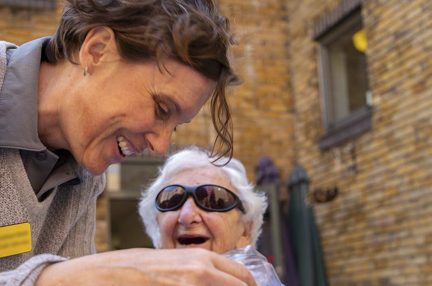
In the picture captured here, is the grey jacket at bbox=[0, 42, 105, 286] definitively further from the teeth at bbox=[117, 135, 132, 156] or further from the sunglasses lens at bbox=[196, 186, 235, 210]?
the sunglasses lens at bbox=[196, 186, 235, 210]

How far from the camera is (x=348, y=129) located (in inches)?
259

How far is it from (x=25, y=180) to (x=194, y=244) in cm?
130

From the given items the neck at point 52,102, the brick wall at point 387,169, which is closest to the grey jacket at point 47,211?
the neck at point 52,102

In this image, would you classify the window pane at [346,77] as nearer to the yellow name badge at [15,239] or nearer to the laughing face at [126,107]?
the laughing face at [126,107]

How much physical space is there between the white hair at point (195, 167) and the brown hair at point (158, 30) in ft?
4.21

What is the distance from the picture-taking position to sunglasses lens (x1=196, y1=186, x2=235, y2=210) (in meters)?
2.54

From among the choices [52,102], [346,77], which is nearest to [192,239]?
[52,102]

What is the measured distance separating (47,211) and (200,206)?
3.75ft

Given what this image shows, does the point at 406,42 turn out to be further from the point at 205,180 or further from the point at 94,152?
the point at 94,152

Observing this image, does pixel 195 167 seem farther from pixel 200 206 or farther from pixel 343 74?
pixel 343 74

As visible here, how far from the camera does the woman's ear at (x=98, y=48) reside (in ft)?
4.37

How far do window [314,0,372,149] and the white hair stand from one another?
3.82m

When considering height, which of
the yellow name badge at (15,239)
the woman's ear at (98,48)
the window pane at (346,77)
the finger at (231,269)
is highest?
the window pane at (346,77)

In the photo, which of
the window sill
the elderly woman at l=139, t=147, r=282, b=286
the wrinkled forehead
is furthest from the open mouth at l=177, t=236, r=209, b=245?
the window sill
